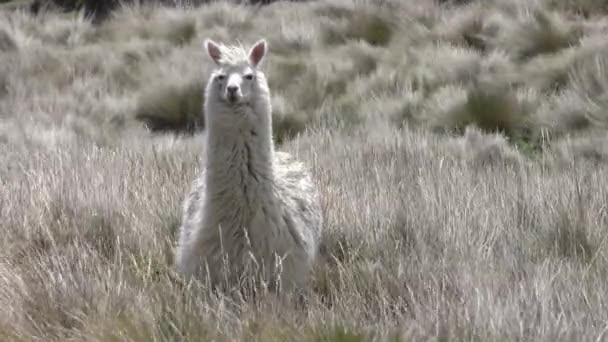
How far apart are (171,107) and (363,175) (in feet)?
18.7

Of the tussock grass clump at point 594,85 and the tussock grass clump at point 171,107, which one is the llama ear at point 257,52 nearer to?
the tussock grass clump at point 594,85

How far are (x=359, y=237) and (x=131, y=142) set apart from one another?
4.62m

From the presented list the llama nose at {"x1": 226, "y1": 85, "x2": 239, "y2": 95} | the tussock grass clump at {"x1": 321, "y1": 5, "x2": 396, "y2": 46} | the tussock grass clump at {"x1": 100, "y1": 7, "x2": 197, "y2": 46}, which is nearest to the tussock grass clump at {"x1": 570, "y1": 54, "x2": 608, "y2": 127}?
the tussock grass clump at {"x1": 321, "y1": 5, "x2": 396, "y2": 46}

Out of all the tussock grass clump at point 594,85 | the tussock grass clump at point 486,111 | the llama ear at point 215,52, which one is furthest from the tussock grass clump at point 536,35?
the llama ear at point 215,52

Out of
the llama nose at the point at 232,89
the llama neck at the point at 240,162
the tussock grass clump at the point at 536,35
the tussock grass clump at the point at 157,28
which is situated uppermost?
the llama nose at the point at 232,89

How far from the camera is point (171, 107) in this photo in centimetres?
1135

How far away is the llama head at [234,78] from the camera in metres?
3.94

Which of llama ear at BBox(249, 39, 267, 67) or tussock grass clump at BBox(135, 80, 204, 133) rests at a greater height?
llama ear at BBox(249, 39, 267, 67)

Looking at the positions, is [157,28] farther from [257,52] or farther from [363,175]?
[257,52]

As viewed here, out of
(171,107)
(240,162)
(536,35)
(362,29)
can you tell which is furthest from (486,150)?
(362,29)

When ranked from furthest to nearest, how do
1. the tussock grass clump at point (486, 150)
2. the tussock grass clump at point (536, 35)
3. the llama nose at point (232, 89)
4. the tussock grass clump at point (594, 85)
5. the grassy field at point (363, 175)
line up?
1. the tussock grass clump at point (536, 35)
2. the tussock grass clump at point (594, 85)
3. the tussock grass clump at point (486, 150)
4. the llama nose at point (232, 89)
5. the grassy field at point (363, 175)

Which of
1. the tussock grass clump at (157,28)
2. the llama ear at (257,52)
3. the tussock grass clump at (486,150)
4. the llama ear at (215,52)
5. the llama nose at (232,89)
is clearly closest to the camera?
the llama nose at (232,89)

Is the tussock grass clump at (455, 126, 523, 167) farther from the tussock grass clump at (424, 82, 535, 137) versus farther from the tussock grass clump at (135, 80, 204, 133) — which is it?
the tussock grass clump at (135, 80, 204, 133)

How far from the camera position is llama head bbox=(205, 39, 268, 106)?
3.94m
